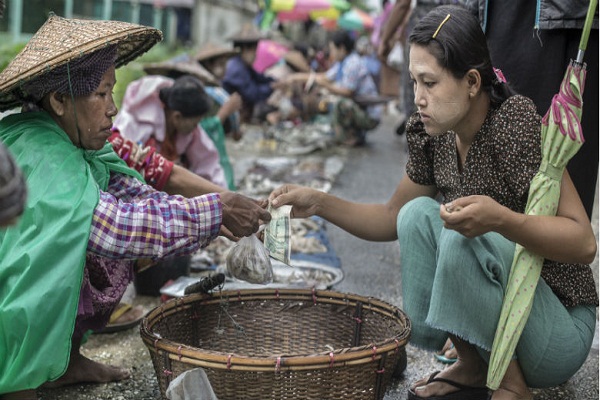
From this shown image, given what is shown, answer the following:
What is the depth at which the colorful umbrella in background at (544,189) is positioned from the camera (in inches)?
88.4

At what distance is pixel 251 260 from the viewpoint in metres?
2.73

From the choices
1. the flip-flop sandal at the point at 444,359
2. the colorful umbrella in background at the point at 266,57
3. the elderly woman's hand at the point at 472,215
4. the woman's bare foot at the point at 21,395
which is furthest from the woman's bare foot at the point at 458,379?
the colorful umbrella in background at the point at 266,57

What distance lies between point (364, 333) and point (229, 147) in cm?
706

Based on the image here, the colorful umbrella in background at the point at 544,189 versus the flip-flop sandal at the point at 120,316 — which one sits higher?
the colorful umbrella in background at the point at 544,189

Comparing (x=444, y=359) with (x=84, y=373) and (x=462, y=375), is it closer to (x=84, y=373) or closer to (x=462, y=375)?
(x=462, y=375)

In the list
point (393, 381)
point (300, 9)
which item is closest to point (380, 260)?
point (393, 381)

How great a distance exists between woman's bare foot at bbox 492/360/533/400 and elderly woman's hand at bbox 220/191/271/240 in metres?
0.98

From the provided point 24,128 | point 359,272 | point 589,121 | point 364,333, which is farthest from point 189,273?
point 589,121

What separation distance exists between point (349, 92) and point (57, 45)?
850 centimetres

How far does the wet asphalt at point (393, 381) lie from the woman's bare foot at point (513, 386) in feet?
1.19

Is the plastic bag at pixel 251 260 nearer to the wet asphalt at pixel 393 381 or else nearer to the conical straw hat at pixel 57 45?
the wet asphalt at pixel 393 381

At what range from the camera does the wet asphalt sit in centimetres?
281

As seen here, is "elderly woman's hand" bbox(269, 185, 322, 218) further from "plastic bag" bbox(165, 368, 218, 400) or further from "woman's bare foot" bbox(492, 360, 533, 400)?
"woman's bare foot" bbox(492, 360, 533, 400)

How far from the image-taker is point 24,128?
245 centimetres
